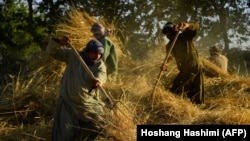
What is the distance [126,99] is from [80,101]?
1.04m

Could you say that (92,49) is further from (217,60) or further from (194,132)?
(217,60)

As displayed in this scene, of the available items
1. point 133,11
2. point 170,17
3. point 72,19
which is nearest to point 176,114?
point 72,19

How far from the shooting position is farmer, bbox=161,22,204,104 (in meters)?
6.62

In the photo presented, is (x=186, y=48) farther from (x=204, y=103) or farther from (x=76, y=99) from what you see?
(x=76, y=99)

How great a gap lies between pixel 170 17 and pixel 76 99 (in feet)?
47.5

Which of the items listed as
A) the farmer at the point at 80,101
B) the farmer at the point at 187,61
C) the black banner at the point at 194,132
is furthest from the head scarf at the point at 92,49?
the farmer at the point at 187,61

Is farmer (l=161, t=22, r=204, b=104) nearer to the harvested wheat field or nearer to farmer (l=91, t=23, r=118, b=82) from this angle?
the harvested wheat field

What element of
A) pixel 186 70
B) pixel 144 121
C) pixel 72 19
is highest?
pixel 72 19

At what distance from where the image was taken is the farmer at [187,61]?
6.62 meters

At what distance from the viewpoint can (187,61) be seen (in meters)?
6.82

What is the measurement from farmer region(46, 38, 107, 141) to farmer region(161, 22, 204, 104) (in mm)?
1489

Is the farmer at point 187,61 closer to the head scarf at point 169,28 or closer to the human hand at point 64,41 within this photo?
the head scarf at point 169,28

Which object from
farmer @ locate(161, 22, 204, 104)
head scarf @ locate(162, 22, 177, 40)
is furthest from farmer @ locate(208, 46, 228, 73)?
head scarf @ locate(162, 22, 177, 40)

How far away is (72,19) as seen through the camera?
27.5 ft
